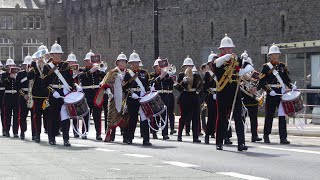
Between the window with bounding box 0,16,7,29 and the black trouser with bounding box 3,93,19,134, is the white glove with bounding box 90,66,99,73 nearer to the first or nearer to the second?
the black trouser with bounding box 3,93,19,134

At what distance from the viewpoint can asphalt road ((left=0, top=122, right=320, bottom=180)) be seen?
1327 centimetres

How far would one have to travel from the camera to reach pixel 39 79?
20.2 m

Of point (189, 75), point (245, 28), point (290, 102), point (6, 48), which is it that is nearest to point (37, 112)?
point (189, 75)

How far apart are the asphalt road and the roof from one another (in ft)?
338

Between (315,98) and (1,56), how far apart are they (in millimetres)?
94957

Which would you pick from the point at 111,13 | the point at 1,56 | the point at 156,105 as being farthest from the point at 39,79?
the point at 1,56

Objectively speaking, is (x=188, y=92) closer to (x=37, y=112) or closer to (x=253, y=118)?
(x=253, y=118)

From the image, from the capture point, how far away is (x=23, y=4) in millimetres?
123250

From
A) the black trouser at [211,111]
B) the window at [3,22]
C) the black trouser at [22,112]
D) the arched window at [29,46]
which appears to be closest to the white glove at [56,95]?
the black trouser at [211,111]

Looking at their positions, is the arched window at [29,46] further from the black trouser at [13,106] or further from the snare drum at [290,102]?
the snare drum at [290,102]

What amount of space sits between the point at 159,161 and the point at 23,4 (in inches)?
4324

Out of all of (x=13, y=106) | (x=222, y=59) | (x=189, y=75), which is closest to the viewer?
(x=222, y=59)

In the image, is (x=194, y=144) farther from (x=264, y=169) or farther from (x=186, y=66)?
(x=264, y=169)

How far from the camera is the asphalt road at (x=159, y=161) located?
13273 mm
